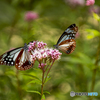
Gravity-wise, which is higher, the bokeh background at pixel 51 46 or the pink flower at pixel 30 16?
the pink flower at pixel 30 16

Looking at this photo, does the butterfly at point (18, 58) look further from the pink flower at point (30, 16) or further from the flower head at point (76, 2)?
the flower head at point (76, 2)

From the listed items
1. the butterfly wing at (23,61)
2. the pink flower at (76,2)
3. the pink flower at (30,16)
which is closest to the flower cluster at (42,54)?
the butterfly wing at (23,61)

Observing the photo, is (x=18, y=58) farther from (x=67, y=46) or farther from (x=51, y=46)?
(x=51, y=46)

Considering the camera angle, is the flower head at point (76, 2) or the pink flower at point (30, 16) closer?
the pink flower at point (30, 16)

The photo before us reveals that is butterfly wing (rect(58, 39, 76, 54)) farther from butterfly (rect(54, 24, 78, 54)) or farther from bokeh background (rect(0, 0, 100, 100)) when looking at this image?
bokeh background (rect(0, 0, 100, 100))

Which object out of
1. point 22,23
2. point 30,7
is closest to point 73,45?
point 22,23

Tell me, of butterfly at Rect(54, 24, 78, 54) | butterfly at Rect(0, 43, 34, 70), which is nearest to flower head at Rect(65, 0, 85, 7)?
butterfly at Rect(54, 24, 78, 54)

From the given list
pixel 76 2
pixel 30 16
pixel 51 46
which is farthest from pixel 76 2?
pixel 51 46
